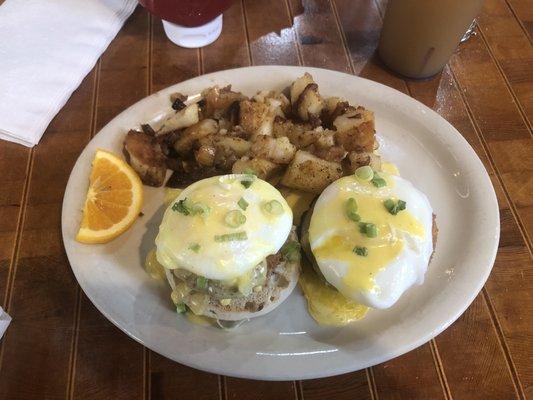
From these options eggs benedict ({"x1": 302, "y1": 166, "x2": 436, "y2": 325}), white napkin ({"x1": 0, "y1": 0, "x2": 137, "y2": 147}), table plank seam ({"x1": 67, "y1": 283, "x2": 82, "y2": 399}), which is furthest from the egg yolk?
white napkin ({"x1": 0, "y1": 0, "x2": 137, "y2": 147})

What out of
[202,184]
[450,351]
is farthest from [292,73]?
[450,351]

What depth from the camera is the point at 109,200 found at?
4.31 feet

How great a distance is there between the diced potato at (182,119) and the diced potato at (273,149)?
25 cm

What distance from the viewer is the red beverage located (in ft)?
5.37

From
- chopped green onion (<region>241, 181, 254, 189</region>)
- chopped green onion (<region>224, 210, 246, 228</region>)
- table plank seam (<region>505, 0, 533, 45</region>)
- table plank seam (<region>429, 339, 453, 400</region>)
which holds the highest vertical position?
table plank seam (<region>505, 0, 533, 45</region>)

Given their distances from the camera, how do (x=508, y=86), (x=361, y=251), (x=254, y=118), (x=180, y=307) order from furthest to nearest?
(x=508, y=86), (x=254, y=118), (x=180, y=307), (x=361, y=251)

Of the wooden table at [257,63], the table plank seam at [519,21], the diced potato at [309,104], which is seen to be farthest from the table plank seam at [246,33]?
the table plank seam at [519,21]

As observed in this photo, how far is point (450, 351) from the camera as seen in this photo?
121 centimetres

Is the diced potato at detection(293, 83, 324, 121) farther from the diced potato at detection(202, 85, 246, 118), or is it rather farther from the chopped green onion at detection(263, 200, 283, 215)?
the chopped green onion at detection(263, 200, 283, 215)

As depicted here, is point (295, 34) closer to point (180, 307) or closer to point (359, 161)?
point (359, 161)

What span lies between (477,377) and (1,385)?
48.5 inches

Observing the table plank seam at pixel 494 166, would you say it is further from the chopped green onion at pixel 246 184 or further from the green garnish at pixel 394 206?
the chopped green onion at pixel 246 184

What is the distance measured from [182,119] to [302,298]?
673 mm

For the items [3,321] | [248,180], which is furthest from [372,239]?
[3,321]
